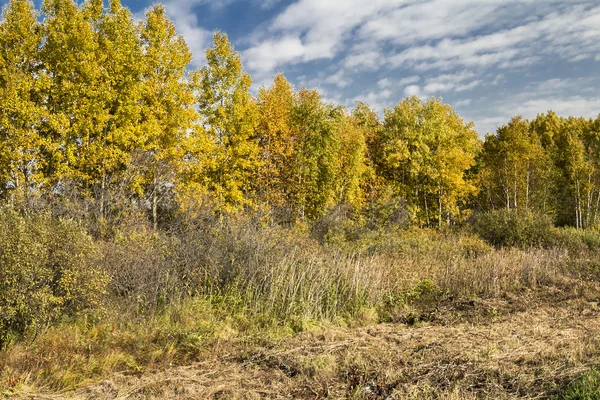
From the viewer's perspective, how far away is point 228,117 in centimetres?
2033

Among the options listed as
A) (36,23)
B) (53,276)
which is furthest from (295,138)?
(53,276)

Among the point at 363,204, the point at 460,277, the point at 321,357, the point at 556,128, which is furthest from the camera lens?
the point at 556,128

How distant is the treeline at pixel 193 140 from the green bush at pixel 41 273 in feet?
13.8

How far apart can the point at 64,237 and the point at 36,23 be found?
43.4 feet

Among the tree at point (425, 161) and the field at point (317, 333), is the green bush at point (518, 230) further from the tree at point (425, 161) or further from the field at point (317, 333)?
the tree at point (425, 161)

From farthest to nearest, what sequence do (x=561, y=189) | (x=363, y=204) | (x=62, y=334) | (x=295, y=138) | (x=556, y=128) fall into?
(x=556, y=128), (x=561, y=189), (x=363, y=204), (x=295, y=138), (x=62, y=334)

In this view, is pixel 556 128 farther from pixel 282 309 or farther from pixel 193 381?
pixel 193 381

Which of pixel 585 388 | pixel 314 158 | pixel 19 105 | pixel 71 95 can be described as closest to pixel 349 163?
pixel 314 158

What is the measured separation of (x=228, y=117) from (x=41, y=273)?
49.2ft

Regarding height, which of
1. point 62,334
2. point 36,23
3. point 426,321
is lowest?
point 426,321

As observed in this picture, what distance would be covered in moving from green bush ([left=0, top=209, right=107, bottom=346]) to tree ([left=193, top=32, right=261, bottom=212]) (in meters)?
12.9

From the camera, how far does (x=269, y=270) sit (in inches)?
348

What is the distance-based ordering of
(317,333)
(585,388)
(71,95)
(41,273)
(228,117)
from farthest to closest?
(228,117), (71,95), (317,333), (41,273), (585,388)

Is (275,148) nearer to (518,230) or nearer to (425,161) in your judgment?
(518,230)
